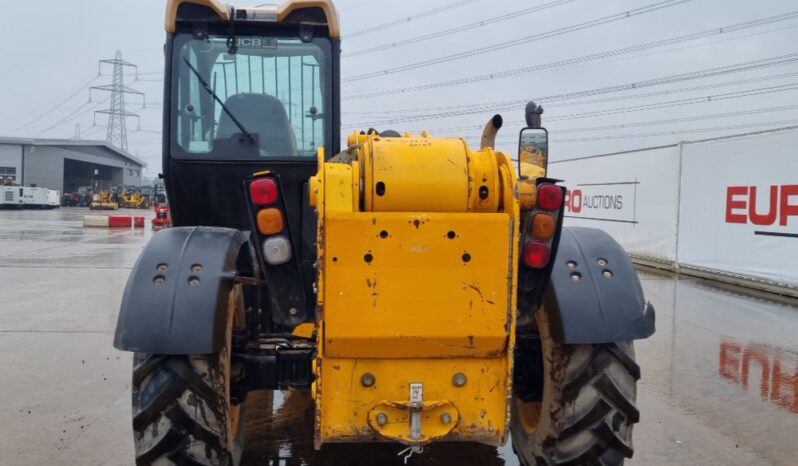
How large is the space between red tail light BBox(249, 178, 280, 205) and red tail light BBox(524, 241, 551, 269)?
1.08 meters

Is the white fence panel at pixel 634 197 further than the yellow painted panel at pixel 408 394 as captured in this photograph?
Yes

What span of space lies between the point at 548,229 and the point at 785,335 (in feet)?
23.3

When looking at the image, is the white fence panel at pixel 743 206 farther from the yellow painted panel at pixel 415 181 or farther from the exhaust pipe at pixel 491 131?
the yellow painted panel at pixel 415 181

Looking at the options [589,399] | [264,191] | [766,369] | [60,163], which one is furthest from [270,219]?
[60,163]

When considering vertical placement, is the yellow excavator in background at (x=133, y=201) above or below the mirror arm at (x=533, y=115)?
below

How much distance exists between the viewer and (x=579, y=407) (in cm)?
315

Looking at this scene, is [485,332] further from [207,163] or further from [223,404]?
[207,163]

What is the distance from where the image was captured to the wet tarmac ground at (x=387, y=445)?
14.4 ft

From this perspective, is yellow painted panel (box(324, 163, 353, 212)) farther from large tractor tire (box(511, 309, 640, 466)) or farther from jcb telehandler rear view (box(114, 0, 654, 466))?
large tractor tire (box(511, 309, 640, 466))

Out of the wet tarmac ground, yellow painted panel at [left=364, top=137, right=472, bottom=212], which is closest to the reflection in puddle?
the wet tarmac ground

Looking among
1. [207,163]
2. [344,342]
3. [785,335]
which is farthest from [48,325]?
[785,335]

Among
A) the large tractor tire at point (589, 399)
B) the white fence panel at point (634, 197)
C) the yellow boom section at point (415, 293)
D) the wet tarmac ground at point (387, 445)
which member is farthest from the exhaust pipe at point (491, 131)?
the white fence panel at point (634, 197)

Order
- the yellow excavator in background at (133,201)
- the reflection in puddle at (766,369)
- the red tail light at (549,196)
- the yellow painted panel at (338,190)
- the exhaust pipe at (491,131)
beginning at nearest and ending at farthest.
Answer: the yellow painted panel at (338,190)
the red tail light at (549,196)
the exhaust pipe at (491,131)
the reflection in puddle at (766,369)
the yellow excavator in background at (133,201)

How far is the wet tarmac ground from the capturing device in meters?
4.38
